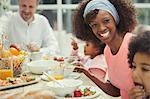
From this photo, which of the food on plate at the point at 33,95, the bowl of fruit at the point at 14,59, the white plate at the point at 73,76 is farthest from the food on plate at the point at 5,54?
the food on plate at the point at 33,95

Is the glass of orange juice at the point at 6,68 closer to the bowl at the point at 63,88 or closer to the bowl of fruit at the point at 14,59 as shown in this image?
the bowl of fruit at the point at 14,59

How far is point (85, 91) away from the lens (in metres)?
1.72

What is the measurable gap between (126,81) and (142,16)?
2.45m

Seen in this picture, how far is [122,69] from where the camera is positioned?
1.75m

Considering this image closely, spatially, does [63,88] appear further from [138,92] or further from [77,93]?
[138,92]

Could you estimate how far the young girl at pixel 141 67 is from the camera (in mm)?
1344

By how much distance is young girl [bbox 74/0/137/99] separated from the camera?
1.72 m

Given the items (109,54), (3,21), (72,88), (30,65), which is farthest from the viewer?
(3,21)

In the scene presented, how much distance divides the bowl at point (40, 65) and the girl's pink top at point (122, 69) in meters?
0.51

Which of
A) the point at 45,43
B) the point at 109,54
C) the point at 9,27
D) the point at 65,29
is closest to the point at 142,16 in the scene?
the point at 65,29

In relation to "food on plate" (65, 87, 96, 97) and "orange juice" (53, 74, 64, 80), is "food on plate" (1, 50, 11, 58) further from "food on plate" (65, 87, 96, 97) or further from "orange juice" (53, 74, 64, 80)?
"food on plate" (65, 87, 96, 97)

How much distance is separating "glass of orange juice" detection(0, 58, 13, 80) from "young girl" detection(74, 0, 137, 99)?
558mm

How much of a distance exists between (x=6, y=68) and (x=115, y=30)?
73 cm

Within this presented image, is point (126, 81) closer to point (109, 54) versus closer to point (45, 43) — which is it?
point (109, 54)
